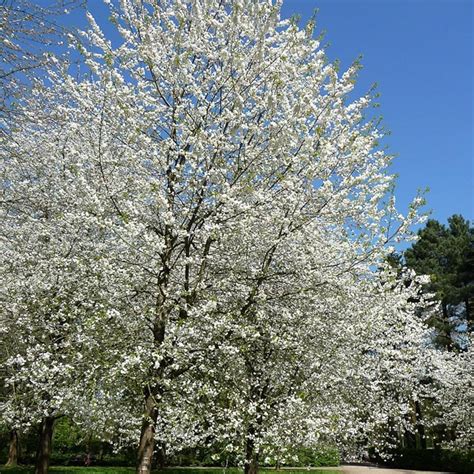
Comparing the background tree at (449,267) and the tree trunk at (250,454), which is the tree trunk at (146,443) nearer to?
the tree trunk at (250,454)

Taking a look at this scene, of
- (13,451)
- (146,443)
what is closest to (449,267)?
(13,451)

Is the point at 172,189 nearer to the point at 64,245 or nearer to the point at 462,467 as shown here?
the point at 64,245

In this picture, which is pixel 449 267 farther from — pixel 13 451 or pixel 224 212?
pixel 224 212

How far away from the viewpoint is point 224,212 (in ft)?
22.5

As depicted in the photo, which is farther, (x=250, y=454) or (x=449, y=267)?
(x=449, y=267)

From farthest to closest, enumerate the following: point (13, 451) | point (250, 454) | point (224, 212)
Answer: point (13, 451), point (250, 454), point (224, 212)

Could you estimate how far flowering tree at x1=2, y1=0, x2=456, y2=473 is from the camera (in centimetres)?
685

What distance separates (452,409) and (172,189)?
20983mm

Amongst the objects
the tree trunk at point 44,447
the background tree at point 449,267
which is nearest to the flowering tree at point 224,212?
the tree trunk at point 44,447

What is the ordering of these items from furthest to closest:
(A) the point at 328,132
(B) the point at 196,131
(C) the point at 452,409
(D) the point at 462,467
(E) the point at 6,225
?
(D) the point at 462,467
(C) the point at 452,409
(E) the point at 6,225
(A) the point at 328,132
(B) the point at 196,131

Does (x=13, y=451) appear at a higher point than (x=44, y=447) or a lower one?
lower

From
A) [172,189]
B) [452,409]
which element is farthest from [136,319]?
[452,409]

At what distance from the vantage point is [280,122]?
701 cm

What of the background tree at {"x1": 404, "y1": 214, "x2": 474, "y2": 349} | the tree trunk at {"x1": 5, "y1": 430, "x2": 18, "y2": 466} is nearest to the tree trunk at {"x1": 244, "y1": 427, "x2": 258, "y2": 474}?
the tree trunk at {"x1": 5, "y1": 430, "x2": 18, "y2": 466}
